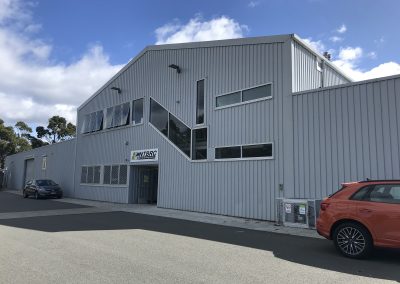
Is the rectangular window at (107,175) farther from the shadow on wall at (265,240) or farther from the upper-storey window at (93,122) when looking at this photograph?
the shadow on wall at (265,240)

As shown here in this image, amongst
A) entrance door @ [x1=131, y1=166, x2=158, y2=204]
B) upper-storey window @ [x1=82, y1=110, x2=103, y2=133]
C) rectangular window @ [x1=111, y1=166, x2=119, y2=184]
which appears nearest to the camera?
entrance door @ [x1=131, y1=166, x2=158, y2=204]

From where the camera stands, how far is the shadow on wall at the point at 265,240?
7.14 m

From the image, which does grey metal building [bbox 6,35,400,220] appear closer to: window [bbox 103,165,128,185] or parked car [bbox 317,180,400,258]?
window [bbox 103,165,128,185]

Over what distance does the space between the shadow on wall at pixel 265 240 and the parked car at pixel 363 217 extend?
340 mm

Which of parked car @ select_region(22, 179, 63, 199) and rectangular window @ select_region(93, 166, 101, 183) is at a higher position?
rectangular window @ select_region(93, 166, 101, 183)

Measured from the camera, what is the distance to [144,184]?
23.8 m

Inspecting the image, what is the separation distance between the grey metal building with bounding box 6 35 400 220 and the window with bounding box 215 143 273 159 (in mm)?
40

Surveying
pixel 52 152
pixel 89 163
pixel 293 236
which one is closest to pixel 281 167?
pixel 293 236

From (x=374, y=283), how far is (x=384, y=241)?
162 cm

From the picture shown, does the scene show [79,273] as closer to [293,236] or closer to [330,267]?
[330,267]

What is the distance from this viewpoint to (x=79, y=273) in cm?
653

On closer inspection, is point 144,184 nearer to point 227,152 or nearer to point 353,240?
point 227,152

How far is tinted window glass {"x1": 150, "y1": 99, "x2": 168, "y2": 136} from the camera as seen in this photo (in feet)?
68.0

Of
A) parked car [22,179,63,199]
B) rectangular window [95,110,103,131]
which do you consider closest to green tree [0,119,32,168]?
parked car [22,179,63,199]
